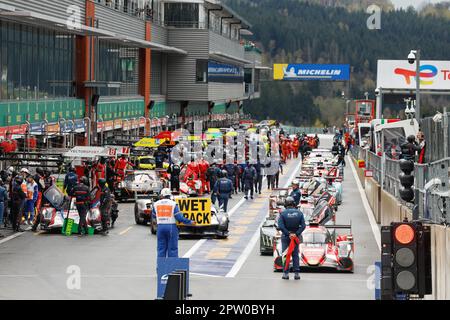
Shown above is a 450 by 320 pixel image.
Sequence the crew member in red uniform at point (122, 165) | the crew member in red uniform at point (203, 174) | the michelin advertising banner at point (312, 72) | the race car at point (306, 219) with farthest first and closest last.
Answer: the michelin advertising banner at point (312, 72) → the crew member in red uniform at point (203, 174) → the crew member in red uniform at point (122, 165) → the race car at point (306, 219)

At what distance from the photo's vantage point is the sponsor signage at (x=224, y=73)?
86.1 m

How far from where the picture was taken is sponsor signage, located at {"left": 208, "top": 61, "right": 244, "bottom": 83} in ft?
282

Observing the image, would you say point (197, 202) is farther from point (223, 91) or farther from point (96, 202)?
point (223, 91)

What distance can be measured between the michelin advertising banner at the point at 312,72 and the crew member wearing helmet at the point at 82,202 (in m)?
116

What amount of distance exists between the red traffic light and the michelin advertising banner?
13061 cm

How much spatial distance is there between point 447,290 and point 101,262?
942cm

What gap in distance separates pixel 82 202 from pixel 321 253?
26.5 ft

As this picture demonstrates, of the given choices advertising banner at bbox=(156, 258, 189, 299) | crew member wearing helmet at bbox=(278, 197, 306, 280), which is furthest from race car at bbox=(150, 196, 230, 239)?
advertising banner at bbox=(156, 258, 189, 299)

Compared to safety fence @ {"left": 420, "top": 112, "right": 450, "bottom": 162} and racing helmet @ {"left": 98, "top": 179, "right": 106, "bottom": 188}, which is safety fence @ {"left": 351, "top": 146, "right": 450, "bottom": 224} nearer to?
safety fence @ {"left": 420, "top": 112, "right": 450, "bottom": 162}

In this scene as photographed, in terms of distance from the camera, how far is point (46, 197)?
96.5 feet

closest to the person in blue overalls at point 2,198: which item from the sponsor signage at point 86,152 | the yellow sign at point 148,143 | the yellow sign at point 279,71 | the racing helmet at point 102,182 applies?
the racing helmet at point 102,182

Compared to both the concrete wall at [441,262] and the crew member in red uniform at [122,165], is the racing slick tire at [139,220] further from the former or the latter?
the concrete wall at [441,262]

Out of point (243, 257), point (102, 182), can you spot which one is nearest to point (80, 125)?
point (102, 182)
